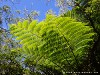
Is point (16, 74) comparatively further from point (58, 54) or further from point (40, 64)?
point (58, 54)

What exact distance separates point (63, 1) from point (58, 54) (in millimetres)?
7170

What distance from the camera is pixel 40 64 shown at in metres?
3.71

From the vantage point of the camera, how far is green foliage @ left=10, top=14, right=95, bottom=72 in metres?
3.33

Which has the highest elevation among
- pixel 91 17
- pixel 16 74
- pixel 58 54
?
pixel 91 17

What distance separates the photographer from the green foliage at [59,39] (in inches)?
131

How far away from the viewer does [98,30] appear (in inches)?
141

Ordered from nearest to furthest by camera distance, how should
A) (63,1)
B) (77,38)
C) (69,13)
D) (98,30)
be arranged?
(77,38), (98,30), (69,13), (63,1)

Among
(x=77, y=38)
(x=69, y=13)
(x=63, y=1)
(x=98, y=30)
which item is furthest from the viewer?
(x=63, y=1)

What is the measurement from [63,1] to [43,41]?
281 inches

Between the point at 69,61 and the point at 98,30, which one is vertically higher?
the point at 98,30

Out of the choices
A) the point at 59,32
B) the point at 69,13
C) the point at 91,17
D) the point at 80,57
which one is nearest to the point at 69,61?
the point at 80,57

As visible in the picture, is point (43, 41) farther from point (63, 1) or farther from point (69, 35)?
point (63, 1)

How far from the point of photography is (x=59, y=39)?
11.1 ft

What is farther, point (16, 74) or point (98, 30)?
point (16, 74)
